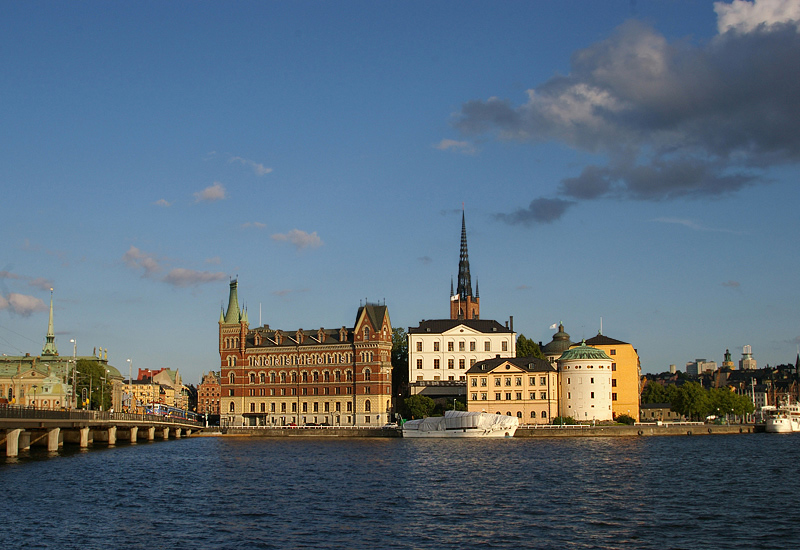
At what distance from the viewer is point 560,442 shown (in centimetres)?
11206

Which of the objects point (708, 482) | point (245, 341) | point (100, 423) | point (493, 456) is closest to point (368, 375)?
point (245, 341)

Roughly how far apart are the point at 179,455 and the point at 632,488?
54.2m

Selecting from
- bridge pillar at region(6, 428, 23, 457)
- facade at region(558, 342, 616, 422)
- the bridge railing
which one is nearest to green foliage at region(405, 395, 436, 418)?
facade at region(558, 342, 616, 422)

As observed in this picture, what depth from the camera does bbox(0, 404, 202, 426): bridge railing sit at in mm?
77438

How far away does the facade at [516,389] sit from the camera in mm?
136000

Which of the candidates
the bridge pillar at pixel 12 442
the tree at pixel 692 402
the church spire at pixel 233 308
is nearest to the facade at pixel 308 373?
the church spire at pixel 233 308

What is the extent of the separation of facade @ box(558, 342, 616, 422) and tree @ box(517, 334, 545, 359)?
26.1m

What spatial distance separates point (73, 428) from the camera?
103312mm

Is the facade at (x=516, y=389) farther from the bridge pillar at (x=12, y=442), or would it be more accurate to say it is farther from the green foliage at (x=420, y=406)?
the bridge pillar at (x=12, y=442)

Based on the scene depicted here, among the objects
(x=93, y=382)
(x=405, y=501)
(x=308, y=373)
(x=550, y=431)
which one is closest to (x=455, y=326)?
(x=308, y=373)

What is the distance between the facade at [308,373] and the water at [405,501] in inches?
2466

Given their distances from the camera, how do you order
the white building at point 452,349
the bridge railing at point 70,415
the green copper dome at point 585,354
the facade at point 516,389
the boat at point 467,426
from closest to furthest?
the bridge railing at point 70,415
the boat at point 467,426
the green copper dome at point 585,354
the facade at point 516,389
the white building at point 452,349

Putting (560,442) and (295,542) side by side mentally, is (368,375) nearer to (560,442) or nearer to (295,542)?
(560,442)

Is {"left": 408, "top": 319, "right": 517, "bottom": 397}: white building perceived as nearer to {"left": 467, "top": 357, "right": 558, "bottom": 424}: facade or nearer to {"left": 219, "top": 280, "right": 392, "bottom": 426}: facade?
{"left": 219, "top": 280, "right": 392, "bottom": 426}: facade
